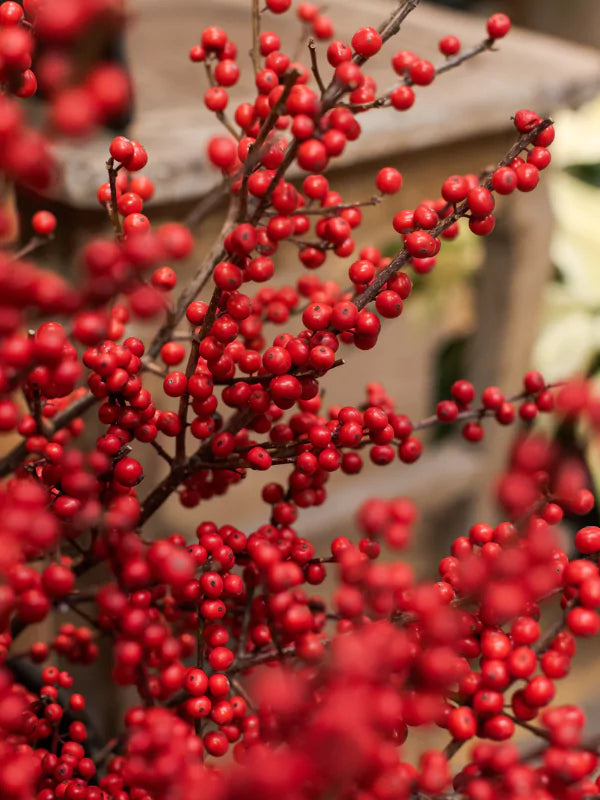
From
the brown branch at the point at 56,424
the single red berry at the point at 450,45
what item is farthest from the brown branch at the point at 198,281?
the single red berry at the point at 450,45

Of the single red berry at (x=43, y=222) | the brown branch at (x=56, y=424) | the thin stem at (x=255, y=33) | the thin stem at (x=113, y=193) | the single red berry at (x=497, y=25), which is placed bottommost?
the brown branch at (x=56, y=424)

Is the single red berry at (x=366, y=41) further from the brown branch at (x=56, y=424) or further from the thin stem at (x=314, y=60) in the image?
the brown branch at (x=56, y=424)

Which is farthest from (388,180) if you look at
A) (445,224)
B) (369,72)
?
(369,72)

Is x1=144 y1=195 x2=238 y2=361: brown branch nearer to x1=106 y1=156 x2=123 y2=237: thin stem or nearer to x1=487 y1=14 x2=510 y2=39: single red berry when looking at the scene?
x1=106 y1=156 x2=123 y2=237: thin stem

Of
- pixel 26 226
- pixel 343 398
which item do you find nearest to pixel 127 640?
pixel 26 226

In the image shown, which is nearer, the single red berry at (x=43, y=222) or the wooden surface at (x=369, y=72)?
the single red berry at (x=43, y=222)

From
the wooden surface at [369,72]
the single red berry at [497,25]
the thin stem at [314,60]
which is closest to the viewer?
the thin stem at [314,60]

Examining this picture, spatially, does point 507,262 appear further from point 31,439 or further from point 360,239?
point 31,439

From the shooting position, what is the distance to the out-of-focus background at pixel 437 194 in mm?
646

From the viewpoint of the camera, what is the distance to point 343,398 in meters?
1.30

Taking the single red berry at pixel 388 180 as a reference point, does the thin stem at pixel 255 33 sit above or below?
above

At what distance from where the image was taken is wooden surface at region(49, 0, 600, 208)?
24.4 inches

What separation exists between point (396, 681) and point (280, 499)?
0.53 feet

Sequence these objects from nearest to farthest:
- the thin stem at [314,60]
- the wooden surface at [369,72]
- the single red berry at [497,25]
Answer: the thin stem at [314,60] → the single red berry at [497,25] → the wooden surface at [369,72]
